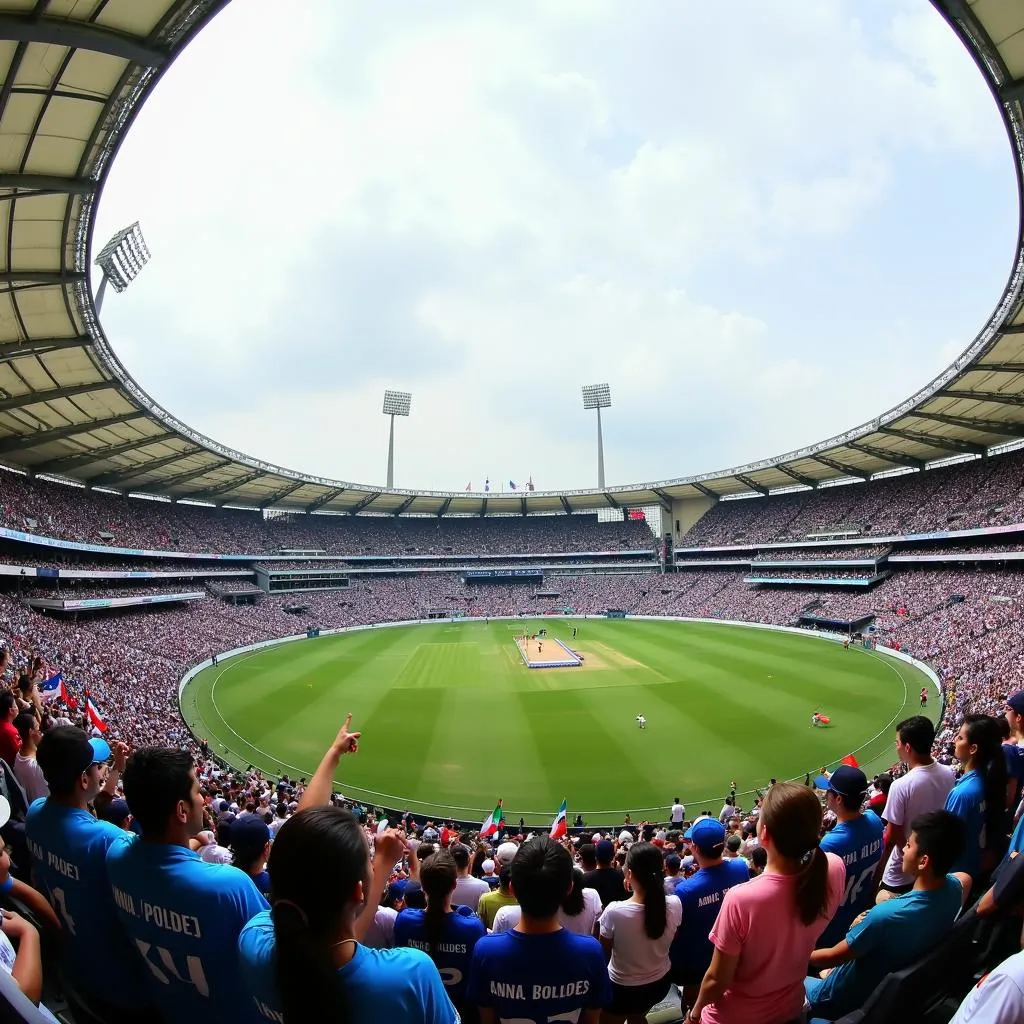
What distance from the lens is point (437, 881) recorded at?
375cm

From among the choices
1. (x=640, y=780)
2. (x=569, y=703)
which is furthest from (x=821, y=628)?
(x=640, y=780)

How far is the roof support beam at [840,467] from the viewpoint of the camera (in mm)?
56291

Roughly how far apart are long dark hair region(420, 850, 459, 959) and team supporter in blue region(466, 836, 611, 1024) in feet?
3.28

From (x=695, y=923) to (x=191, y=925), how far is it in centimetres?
333

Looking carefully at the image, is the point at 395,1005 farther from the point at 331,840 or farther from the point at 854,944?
the point at 854,944

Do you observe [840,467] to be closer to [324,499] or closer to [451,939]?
[324,499]

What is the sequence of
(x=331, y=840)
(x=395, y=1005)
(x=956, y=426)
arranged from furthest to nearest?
1. (x=956, y=426)
2. (x=331, y=840)
3. (x=395, y=1005)

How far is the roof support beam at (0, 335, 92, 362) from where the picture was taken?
23.4m

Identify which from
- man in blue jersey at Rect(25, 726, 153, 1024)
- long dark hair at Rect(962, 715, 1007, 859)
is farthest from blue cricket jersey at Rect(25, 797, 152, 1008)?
long dark hair at Rect(962, 715, 1007, 859)

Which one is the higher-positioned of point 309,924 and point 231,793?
point 309,924

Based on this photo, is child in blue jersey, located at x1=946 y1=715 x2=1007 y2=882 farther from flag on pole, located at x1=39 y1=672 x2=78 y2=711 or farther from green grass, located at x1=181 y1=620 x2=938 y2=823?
flag on pole, located at x1=39 y1=672 x2=78 y2=711

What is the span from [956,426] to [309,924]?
2059 inches

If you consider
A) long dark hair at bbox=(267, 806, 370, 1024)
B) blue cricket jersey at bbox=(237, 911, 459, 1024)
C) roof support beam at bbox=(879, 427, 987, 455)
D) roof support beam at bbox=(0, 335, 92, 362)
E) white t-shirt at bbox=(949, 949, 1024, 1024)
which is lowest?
white t-shirt at bbox=(949, 949, 1024, 1024)

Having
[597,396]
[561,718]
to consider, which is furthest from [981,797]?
[597,396]
